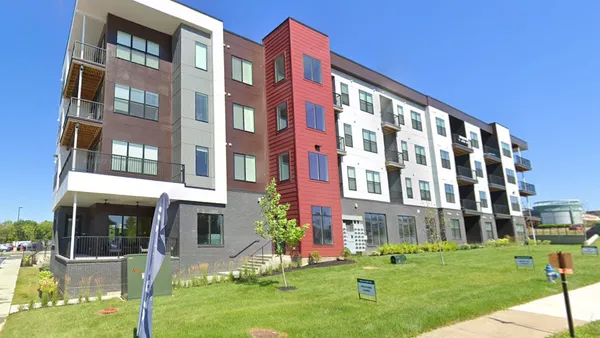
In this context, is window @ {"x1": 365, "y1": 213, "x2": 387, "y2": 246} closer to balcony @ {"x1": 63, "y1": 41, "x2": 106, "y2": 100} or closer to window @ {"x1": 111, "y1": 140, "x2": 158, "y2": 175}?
window @ {"x1": 111, "y1": 140, "x2": 158, "y2": 175}

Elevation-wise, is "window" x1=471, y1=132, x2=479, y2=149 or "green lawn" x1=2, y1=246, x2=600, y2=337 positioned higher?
"window" x1=471, y1=132, x2=479, y2=149

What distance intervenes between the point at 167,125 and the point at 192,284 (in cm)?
1029

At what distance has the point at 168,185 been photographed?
20.0 metres

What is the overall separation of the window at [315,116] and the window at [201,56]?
7.13 m

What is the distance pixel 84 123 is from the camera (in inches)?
771

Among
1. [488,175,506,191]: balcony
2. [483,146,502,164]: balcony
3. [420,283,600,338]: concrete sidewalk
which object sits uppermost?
[483,146,502,164]: balcony

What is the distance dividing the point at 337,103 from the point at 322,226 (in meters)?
10.8

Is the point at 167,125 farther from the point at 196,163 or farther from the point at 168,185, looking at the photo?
the point at 168,185

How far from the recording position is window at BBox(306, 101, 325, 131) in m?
25.0

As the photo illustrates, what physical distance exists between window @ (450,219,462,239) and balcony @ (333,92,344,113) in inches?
714

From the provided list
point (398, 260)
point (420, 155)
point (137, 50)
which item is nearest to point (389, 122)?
point (420, 155)

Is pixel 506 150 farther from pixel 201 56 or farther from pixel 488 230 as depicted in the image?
pixel 201 56

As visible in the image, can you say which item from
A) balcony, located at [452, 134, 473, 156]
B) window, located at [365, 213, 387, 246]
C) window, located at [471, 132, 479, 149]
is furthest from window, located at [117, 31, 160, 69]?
window, located at [471, 132, 479, 149]

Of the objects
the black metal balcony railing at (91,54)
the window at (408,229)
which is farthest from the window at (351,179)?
the black metal balcony railing at (91,54)
